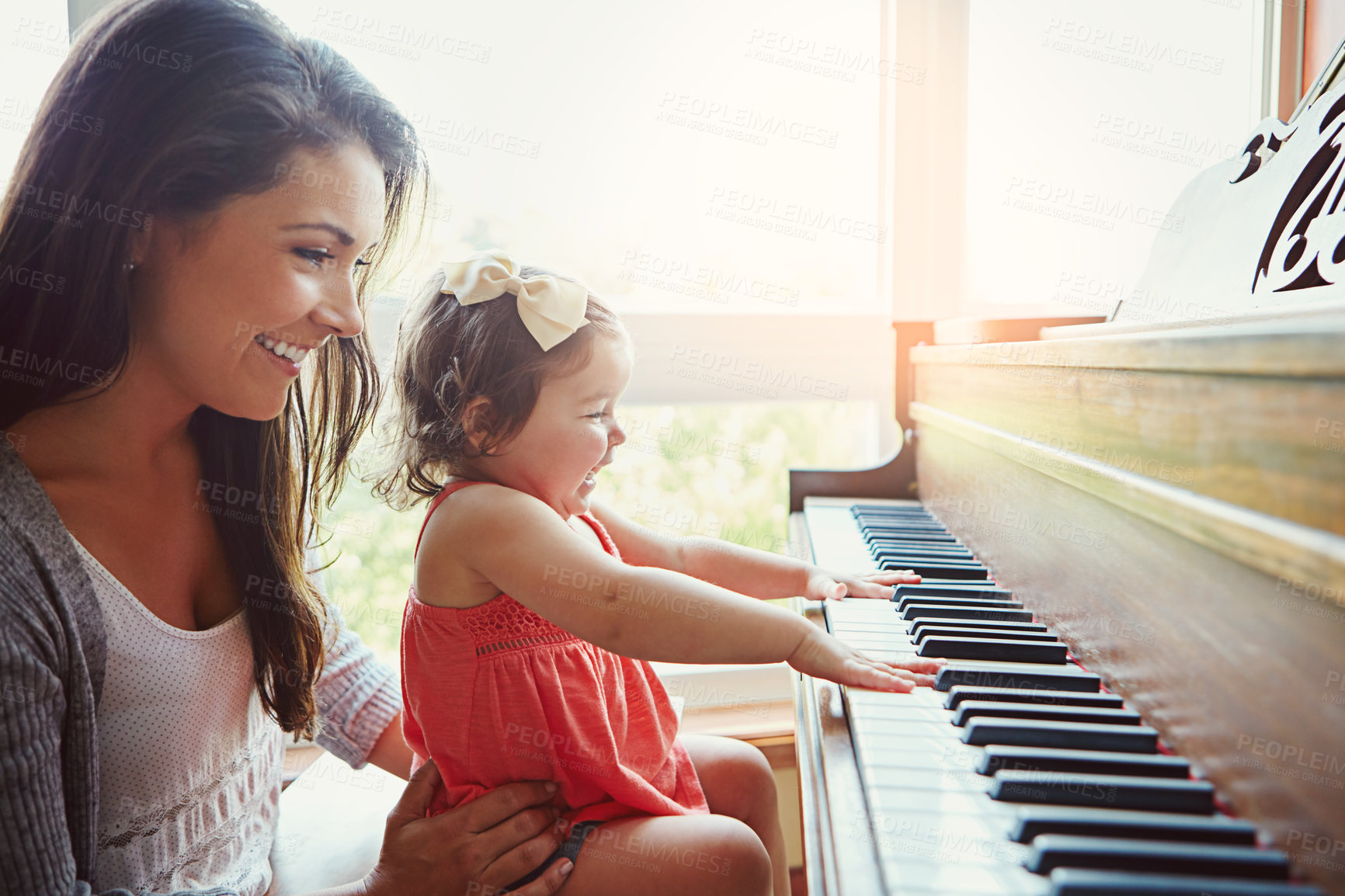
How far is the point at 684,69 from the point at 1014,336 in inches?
49.8

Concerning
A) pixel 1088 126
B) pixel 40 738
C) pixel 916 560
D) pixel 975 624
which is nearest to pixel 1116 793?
pixel 975 624

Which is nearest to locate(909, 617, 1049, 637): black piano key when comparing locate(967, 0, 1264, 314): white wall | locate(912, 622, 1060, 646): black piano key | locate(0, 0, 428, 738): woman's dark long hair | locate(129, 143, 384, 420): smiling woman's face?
locate(912, 622, 1060, 646): black piano key

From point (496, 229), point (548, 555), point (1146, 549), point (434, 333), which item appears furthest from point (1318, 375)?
point (496, 229)

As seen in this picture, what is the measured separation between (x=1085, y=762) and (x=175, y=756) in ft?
3.43

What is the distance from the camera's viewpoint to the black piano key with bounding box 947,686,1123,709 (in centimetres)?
84

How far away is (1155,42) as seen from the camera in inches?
97.1

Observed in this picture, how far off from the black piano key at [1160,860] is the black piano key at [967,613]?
516 mm

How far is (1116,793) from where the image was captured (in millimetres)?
668

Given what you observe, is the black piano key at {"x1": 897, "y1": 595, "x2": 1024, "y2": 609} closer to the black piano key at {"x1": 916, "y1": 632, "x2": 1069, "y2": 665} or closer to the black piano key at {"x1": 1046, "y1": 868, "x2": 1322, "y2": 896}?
the black piano key at {"x1": 916, "y1": 632, "x2": 1069, "y2": 665}

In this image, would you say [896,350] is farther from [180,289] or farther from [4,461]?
[4,461]

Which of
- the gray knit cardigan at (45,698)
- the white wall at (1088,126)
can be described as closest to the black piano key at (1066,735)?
the gray knit cardigan at (45,698)

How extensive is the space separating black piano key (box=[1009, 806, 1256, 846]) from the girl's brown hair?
79 centimetres

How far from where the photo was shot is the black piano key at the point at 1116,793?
663 mm

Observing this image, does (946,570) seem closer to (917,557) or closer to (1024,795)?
(917,557)
